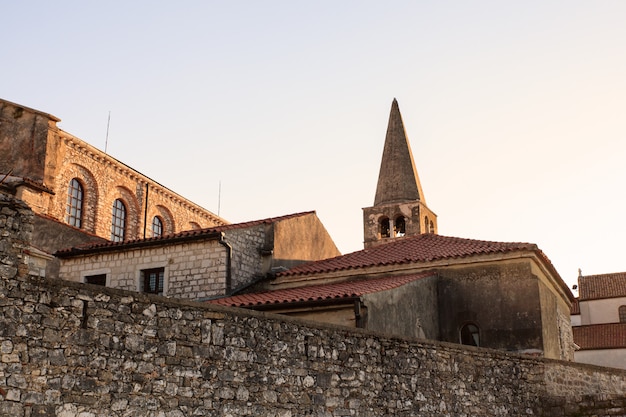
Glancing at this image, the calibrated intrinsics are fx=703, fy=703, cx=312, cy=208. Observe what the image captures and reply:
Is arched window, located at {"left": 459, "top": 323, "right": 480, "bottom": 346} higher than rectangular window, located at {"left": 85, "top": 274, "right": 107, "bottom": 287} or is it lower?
lower

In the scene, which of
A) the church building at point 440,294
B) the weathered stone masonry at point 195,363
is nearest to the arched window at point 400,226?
the church building at point 440,294

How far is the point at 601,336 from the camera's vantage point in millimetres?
43469

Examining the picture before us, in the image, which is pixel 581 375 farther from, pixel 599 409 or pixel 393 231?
pixel 393 231

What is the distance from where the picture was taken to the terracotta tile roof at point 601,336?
42.2m

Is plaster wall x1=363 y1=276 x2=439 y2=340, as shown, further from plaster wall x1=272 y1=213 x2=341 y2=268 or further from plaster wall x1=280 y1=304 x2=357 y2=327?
plaster wall x1=272 y1=213 x2=341 y2=268

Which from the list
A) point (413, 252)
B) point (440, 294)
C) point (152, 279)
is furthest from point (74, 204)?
point (440, 294)

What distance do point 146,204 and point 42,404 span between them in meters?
26.7

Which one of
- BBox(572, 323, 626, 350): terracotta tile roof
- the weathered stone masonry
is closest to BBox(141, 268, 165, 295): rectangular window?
the weathered stone masonry

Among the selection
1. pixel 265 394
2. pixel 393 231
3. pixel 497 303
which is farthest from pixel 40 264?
pixel 393 231

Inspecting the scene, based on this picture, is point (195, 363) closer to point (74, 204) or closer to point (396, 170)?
point (74, 204)

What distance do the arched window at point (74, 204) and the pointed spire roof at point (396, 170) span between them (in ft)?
42.2

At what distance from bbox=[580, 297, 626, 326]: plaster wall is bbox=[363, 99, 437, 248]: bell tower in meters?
23.1

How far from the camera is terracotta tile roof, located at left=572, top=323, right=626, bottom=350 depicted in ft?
139

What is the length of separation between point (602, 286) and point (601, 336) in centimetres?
810
